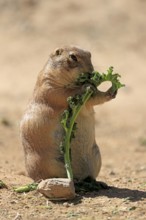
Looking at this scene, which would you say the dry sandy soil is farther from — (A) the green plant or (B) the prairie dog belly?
(A) the green plant

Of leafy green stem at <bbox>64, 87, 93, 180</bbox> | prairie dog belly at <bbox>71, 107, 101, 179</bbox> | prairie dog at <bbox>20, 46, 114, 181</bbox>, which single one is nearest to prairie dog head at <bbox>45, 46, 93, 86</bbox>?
prairie dog at <bbox>20, 46, 114, 181</bbox>

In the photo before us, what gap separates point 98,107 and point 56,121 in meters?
11.0

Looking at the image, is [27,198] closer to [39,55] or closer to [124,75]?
[124,75]

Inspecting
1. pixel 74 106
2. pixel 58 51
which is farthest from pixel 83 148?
pixel 58 51

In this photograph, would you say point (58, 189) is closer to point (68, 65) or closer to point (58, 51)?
point (68, 65)

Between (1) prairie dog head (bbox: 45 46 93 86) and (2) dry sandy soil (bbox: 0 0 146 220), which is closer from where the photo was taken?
(2) dry sandy soil (bbox: 0 0 146 220)

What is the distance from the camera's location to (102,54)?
23281 millimetres

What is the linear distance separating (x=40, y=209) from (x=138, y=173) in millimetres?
3957

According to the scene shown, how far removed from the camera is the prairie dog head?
24.5ft

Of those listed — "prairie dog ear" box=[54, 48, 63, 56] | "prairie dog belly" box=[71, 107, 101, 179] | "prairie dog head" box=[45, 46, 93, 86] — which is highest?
"prairie dog ear" box=[54, 48, 63, 56]

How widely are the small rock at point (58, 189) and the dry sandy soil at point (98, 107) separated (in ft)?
0.27

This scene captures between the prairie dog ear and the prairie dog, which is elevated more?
the prairie dog ear

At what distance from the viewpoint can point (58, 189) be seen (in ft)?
23.1

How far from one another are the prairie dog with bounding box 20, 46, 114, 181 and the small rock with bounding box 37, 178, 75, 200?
0.48 metres
